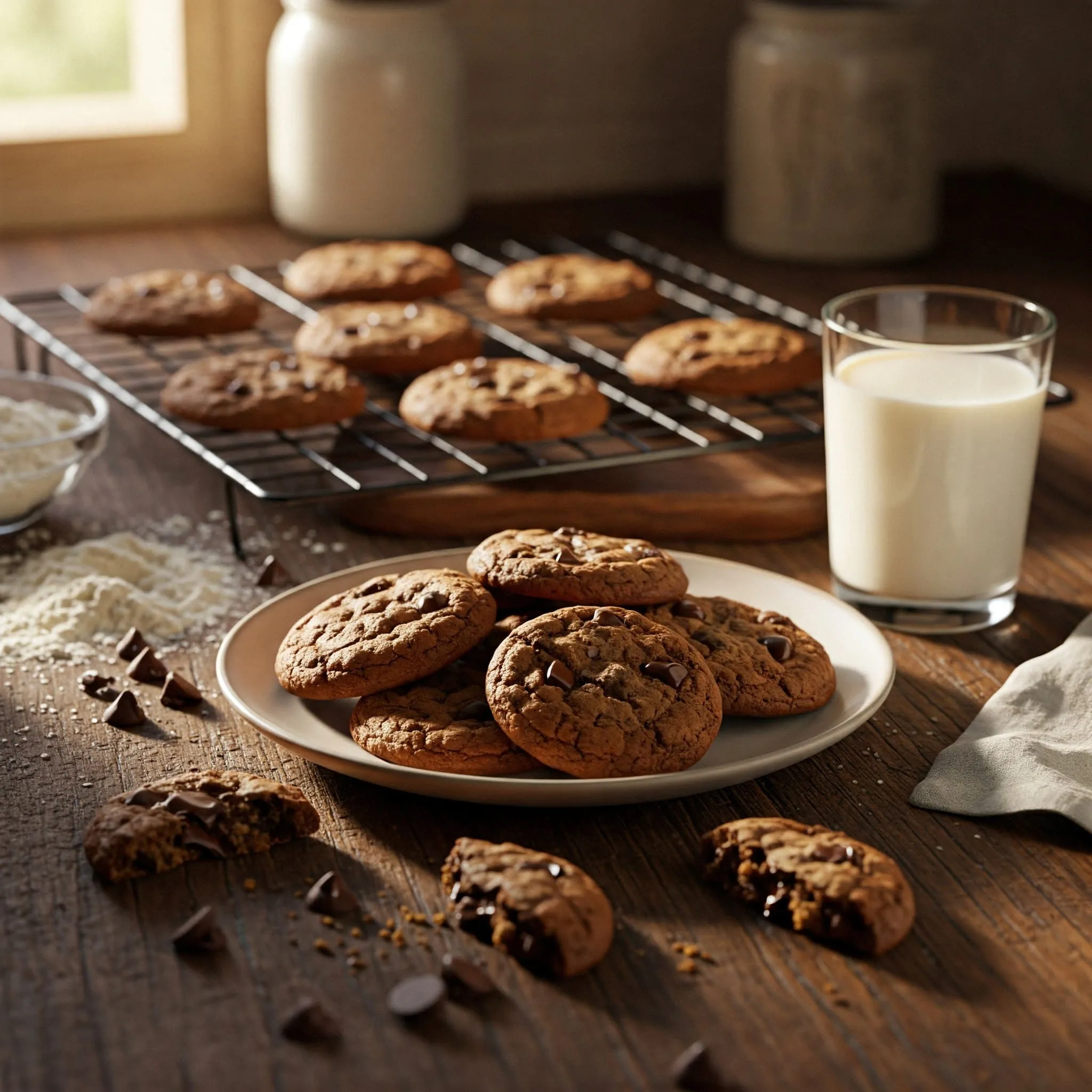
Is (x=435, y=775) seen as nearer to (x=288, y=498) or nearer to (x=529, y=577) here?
(x=529, y=577)

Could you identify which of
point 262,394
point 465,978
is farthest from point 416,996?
point 262,394

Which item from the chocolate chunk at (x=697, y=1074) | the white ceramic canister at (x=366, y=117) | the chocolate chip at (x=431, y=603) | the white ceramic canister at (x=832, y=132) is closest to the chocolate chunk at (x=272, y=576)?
the chocolate chip at (x=431, y=603)

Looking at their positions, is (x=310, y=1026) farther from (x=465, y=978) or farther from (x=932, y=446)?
(x=932, y=446)

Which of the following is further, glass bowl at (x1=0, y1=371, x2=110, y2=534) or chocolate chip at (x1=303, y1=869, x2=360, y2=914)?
glass bowl at (x1=0, y1=371, x2=110, y2=534)

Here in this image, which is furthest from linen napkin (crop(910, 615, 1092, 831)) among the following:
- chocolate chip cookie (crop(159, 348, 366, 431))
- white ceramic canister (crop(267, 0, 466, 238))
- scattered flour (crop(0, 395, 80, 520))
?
white ceramic canister (crop(267, 0, 466, 238))

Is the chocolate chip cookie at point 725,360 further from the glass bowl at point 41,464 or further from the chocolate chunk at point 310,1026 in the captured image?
the chocolate chunk at point 310,1026

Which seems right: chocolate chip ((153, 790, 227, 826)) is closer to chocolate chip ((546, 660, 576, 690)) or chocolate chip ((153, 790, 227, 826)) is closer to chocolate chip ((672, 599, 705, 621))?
chocolate chip ((546, 660, 576, 690))
